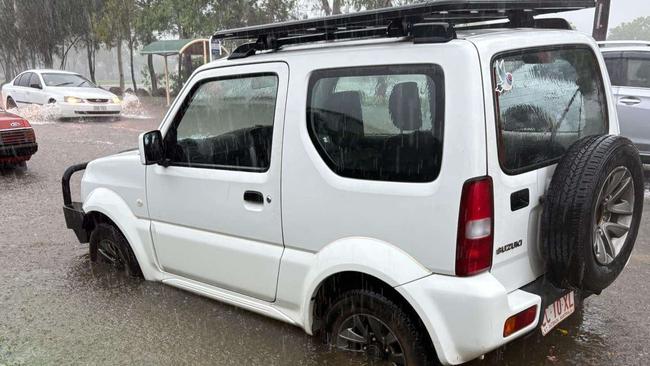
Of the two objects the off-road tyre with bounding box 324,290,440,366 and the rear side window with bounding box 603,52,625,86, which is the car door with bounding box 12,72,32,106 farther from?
the off-road tyre with bounding box 324,290,440,366

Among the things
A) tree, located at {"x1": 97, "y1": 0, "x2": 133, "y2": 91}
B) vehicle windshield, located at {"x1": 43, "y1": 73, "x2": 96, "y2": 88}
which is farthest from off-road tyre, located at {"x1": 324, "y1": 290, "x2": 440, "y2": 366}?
tree, located at {"x1": 97, "y1": 0, "x2": 133, "y2": 91}

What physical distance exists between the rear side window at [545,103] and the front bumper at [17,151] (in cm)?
809

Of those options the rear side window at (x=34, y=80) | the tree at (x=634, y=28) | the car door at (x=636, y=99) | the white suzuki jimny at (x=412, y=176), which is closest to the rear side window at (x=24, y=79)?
the rear side window at (x=34, y=80)

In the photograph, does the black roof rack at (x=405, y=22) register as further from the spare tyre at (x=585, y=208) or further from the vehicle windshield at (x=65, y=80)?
the vehicle windshield at (x=65, y=80)

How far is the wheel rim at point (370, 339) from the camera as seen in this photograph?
2.69 m

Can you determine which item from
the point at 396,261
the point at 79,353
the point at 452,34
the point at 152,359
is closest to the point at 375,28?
the point at 452,34

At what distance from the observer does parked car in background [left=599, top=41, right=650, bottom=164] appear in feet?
23.5

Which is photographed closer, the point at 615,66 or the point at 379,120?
the point at 379,120

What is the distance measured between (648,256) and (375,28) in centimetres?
353

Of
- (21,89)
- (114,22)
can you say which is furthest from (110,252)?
(114,22)

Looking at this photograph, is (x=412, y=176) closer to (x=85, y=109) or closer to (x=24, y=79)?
(x=85, y=109)

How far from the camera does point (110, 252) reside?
4.33 metres

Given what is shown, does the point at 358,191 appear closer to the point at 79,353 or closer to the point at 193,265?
the point at 193,265

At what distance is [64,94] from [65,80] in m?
1.19
